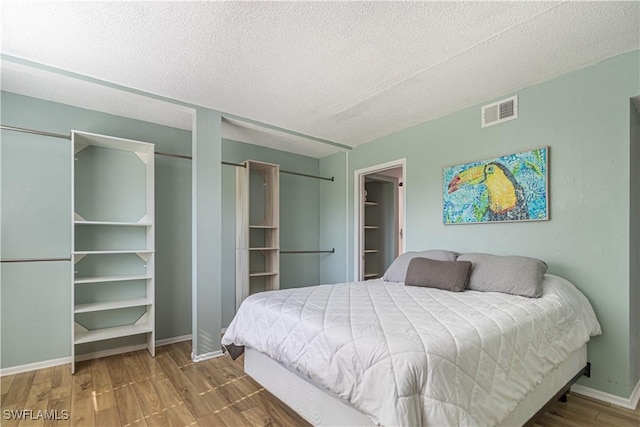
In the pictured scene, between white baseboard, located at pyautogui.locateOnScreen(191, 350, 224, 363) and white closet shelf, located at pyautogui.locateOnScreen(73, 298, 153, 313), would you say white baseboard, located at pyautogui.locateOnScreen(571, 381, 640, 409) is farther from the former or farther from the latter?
white closet shelf, located at pyautogui.locateOnScreen(73, 298, 153, 313)

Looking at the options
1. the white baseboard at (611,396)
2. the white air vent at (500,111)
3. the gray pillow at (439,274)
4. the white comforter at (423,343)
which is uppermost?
the white air vent at (500,111)

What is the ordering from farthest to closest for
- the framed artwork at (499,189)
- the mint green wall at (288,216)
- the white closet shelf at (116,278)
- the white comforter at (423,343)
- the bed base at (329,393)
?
the mint green wall at (288,216), the white closet shelf at (116,278), the framed artwork at (499,189), the bed base at (329,393), the white comforter at (423,343)

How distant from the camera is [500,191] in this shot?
2.76 meters

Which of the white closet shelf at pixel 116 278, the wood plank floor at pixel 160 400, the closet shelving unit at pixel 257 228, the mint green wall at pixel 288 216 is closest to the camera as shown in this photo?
the wood plank floor at pixel 160 400

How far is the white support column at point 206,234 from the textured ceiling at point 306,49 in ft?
1.02

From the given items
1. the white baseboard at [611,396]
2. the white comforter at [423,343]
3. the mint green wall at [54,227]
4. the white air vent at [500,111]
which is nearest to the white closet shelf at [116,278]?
the mint green wall at [54,227]

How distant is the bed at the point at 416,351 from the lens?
1233mm

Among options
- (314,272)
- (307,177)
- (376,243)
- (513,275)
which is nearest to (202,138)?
(307,177)

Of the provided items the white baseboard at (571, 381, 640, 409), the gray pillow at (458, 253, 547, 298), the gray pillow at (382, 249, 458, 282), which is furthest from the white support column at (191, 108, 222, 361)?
the white baseboard at (571, 381, 640, 409)

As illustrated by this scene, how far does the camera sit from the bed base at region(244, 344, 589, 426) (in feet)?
5.04

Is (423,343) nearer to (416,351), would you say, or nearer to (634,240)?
(416,351)

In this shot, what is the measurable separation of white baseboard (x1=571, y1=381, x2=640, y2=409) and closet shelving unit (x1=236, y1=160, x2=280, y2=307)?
292cm

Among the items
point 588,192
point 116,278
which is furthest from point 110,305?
point 588,192

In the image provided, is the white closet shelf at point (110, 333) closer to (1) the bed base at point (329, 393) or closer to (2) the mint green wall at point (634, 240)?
(1) the bed base at point (329, 393)
